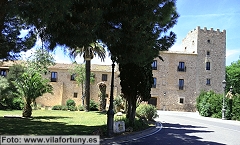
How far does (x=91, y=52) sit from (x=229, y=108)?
50.9 feet

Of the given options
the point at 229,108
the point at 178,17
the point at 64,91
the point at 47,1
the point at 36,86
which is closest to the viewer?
the point at 47,1

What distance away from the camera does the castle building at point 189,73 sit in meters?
45.6

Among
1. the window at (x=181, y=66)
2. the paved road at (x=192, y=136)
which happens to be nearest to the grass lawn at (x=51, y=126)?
the paved road at (x=192, y=136)

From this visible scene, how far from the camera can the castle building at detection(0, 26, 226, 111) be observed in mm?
45344

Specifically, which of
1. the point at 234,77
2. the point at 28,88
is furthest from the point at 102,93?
the point at 234,77

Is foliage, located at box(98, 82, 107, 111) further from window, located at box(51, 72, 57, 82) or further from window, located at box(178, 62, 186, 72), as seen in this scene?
window, located at box(178, 62, 186, 72)

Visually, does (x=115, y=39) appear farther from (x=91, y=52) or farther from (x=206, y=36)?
(x=206, y=36)

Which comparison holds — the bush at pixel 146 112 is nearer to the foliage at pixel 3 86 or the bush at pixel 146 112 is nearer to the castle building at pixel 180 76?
the foliage at pixel 3 86

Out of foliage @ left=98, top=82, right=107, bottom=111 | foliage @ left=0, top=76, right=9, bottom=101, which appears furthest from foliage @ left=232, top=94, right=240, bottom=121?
foliage @ left=0, top=76, right=9, bottom=101

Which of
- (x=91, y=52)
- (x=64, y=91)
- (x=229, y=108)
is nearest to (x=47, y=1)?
(x=91, y=52)

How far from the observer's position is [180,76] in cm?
4619

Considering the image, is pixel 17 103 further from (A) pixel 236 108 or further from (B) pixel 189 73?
(B) pixel 189 73

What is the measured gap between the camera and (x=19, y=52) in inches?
523

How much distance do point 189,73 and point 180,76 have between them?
1602 millimetres
